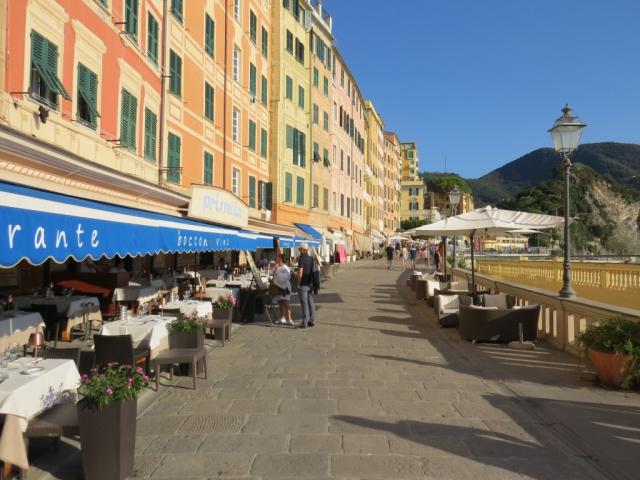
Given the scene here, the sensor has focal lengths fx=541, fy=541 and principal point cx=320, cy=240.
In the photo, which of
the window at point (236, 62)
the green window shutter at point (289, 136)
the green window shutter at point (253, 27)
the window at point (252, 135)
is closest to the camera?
the window at point (236, 62)

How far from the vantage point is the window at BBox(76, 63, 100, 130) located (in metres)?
11.4

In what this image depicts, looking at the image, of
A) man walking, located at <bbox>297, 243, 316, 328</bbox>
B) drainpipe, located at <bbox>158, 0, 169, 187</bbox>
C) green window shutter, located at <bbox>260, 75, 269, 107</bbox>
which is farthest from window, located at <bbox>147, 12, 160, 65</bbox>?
green window shutter, located at <bbox>260, 75, 269, 107</bbox>

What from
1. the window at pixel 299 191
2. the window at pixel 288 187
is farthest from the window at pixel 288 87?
the window at pixel 299 191

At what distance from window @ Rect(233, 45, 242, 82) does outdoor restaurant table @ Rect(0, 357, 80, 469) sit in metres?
20.2

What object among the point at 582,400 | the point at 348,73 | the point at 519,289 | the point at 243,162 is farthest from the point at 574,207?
the point at 582,400

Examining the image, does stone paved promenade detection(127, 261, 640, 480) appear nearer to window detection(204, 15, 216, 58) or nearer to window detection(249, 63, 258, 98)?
window detection(204, 15, 216, 58)

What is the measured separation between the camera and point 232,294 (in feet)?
43.4

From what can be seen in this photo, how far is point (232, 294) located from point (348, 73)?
3858cm

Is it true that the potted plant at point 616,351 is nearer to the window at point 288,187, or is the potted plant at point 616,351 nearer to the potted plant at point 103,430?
the potted plant at point 103,430

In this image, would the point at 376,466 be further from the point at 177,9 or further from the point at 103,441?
the point at 177,9

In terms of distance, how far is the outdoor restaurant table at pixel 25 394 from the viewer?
377cm

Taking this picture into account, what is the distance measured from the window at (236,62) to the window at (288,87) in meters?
6.69

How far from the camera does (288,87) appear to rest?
31.1m

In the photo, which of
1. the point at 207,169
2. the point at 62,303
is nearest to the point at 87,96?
the point at 62,303
